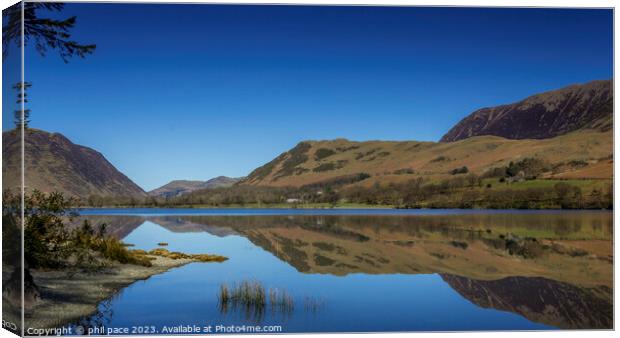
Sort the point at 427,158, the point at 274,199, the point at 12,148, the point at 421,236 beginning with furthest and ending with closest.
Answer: the point at 421,236 < the point at 274,199 < the point at 427,158 < the point at 12,148

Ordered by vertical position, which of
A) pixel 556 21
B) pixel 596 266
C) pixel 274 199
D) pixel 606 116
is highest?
pixel 556 21

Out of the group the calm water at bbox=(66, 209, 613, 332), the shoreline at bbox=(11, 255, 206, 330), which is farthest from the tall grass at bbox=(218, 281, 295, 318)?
the shoreline at bbox=(11, 255, 206, 330)

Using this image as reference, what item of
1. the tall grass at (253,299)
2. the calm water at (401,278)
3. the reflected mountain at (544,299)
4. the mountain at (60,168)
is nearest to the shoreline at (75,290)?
the calm water at (401,278)

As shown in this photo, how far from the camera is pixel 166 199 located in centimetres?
1366

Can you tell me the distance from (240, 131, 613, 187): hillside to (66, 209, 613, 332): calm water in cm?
97

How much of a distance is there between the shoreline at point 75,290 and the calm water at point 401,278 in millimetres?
285

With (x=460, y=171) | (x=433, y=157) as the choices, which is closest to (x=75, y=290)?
(x=433, y=157)

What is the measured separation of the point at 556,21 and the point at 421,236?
28.6ft

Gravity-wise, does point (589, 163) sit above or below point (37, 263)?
above

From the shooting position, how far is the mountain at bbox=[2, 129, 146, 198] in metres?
8.34

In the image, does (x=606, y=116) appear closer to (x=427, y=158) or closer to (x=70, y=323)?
(x=427, y=158)

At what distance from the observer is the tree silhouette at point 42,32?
8422mm


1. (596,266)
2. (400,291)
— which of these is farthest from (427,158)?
(596,266)

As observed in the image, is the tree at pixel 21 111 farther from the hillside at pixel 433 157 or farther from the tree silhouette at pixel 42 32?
the hillside at pixel 433 157
